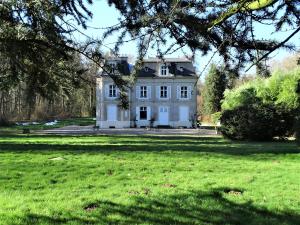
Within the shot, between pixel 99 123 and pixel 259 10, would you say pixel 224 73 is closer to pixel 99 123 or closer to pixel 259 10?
pixel 259 10

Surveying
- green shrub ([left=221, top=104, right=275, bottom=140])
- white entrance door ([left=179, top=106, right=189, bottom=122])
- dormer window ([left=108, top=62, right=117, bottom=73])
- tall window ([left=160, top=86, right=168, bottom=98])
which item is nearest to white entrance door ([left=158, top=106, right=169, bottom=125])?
tall window ([left=160, top=86, right=168, bottom=98])

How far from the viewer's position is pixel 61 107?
73750 millimetres

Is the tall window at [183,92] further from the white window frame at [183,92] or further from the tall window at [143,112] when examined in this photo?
the tall window at [143,112]

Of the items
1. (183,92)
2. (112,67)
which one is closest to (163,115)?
(183,92)

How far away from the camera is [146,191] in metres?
8.81

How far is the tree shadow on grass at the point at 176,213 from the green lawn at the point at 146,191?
0.04 feet

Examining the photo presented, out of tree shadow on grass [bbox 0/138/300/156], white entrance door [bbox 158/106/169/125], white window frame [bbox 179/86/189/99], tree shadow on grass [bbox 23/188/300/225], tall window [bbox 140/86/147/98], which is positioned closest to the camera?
tree shadow on grass [bbox 23/188/300/225]

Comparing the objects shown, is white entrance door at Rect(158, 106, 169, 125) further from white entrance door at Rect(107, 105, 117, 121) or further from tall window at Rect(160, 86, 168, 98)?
white entrance door at Rect(107, 105, 117, 121)

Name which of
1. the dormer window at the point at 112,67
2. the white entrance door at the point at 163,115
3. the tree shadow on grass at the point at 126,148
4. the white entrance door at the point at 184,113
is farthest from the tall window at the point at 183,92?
the dormer window at the point at 112,67

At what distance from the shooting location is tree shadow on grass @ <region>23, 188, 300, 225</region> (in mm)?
6664

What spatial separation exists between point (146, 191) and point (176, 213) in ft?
5.63

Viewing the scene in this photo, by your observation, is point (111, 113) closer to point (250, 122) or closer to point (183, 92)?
point (183, 92)

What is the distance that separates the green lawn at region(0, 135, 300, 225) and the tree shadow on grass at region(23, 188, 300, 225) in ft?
0.04

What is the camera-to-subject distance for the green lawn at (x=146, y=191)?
6934mm
